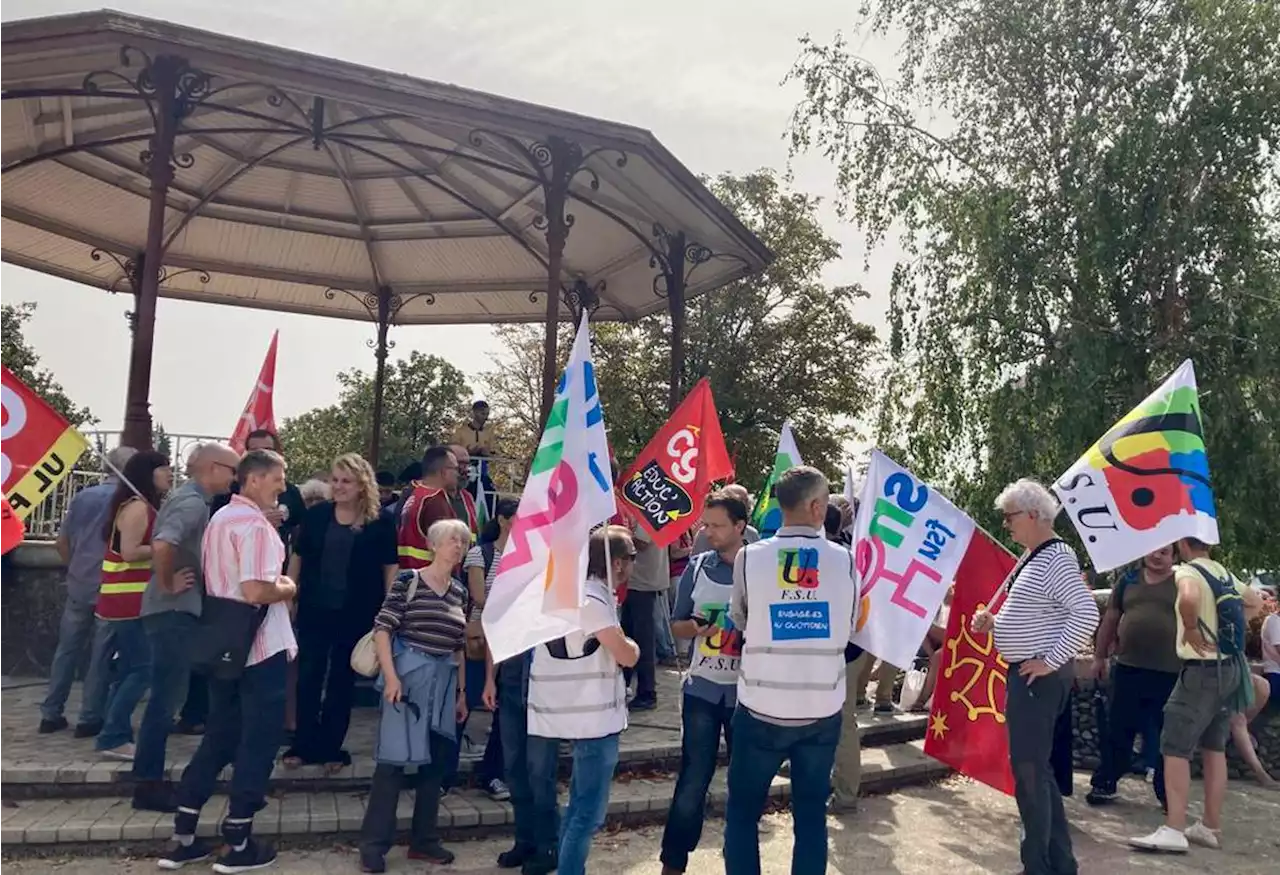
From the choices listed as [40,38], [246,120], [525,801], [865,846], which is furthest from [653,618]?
[246,120]

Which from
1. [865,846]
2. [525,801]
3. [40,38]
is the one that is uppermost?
[40,38]

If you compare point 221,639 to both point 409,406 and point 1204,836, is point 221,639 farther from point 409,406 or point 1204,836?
point 409,406

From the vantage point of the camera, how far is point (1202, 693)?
20.6ft

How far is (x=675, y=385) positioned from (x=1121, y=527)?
237 inches

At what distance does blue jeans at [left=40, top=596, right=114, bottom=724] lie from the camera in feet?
21.4

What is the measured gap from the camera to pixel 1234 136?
39.8ft

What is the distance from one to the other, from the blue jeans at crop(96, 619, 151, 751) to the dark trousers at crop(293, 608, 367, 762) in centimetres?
88

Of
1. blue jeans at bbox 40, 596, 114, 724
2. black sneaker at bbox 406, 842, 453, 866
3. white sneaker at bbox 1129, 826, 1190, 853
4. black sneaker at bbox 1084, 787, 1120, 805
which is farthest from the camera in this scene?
black sneaker at bbox 1084, 787, 1120, 805

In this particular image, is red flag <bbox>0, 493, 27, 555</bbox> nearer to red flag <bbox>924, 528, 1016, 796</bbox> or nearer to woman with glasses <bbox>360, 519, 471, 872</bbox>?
woman with glasses <bbox>360, 519, 471, 872</bbox>

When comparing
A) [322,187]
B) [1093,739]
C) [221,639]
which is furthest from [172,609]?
[322,187]

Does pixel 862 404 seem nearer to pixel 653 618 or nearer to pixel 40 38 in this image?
pixel 653 618

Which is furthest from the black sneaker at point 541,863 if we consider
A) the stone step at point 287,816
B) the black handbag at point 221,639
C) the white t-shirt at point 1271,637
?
the white t-shirt at point 1271,637

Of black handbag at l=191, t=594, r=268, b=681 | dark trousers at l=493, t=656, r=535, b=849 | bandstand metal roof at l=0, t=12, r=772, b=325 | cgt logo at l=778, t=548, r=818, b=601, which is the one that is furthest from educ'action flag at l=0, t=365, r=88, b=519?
cgt logo at l=778, t=548, r=818, b=601

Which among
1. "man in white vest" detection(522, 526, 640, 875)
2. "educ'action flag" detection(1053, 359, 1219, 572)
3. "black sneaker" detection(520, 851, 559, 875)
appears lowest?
"black sneaker" detection(520, 851, 559, 875)
